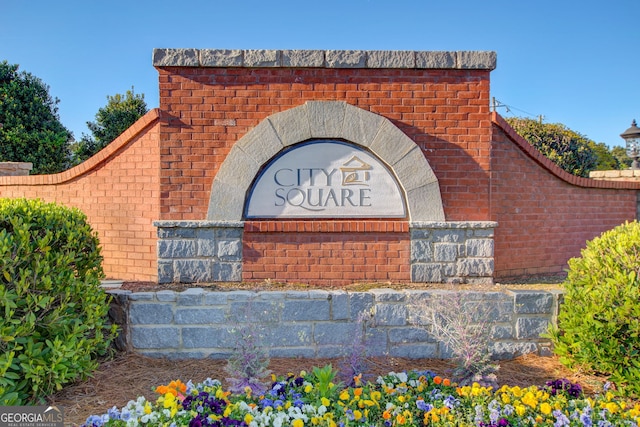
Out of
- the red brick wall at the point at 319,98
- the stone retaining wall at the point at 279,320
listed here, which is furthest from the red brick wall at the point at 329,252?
the red brick wall at the point at 319,98

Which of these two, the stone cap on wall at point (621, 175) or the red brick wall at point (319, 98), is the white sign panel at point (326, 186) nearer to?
the red brick wall at point (319, 98)

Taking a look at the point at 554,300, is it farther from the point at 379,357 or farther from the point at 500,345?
the point at 379,357

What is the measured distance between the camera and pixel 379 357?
4.62 m

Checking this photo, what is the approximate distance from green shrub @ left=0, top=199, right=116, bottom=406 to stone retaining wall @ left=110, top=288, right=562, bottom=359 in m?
0.39

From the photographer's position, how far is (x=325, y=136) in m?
5.18

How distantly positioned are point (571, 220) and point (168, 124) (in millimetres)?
5687

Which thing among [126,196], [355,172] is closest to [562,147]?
[355,172]

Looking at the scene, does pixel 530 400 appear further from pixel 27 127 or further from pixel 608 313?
pixel 27 127

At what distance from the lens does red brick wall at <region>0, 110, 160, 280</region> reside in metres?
5.87

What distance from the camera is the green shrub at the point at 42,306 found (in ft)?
11.2

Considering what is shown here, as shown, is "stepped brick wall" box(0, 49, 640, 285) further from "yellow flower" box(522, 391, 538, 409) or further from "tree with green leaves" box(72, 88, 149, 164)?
"tree with green leaves" box(72, 88, 149, 164)

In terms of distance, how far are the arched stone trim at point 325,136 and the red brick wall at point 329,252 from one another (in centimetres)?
32

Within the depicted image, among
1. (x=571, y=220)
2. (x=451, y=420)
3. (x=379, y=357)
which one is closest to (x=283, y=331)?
(x=379, y=357)

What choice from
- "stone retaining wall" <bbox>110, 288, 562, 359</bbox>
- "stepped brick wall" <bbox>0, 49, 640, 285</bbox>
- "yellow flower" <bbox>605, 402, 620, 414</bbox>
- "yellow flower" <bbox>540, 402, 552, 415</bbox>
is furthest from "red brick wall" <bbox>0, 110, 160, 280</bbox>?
"yellow flower" <bbox>605, 402, 620, 414</bbox>
